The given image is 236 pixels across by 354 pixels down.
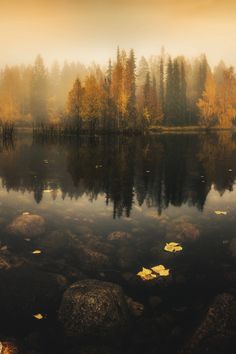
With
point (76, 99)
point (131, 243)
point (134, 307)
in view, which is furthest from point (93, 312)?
→ point (76, 99)

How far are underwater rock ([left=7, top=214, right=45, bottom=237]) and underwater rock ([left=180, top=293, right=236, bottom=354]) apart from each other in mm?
5908

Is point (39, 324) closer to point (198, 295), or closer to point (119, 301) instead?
point (119, 301)

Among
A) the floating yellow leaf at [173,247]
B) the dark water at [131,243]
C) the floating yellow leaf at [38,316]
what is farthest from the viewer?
the floating yellow leaf at [173,247]

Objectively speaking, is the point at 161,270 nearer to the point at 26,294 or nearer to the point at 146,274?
the point at 146,274

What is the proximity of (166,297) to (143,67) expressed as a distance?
379 ft

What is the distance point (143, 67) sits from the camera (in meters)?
115

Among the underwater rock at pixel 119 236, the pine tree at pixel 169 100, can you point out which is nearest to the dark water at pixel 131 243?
the underwater rock at pixel 119 236

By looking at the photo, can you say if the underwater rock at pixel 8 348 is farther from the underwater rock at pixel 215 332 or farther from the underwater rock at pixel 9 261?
the underwater rock at pixel 9 261

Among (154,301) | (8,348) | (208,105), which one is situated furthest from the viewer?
(208,105)

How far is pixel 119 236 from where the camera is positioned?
32.5 ft

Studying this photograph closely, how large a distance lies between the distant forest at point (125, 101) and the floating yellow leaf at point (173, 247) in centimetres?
4495

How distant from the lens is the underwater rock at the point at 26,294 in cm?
642

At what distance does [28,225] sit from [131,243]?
3.38 metres

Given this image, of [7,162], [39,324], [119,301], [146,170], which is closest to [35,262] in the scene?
[39,324]
